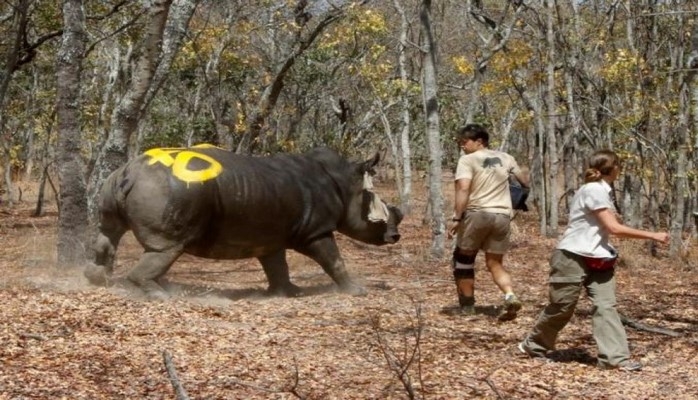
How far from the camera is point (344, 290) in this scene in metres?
10.2

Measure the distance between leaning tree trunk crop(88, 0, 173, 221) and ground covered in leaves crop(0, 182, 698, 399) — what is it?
4.30ft

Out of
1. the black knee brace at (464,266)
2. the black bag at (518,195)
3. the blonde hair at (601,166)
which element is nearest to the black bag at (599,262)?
the blonde hair at (601,166)

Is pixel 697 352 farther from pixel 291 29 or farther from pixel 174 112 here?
pixel 174 112

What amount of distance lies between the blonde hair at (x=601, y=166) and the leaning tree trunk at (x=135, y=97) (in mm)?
5547

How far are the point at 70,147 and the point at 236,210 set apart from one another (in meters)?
2.57

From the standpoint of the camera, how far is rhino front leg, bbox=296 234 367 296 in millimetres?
10109

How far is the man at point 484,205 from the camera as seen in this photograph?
8.52 meters

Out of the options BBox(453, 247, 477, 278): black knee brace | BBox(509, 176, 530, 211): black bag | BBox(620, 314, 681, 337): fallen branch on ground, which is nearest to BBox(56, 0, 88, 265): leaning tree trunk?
BBox(453, 247, 477, 278): black knee brace

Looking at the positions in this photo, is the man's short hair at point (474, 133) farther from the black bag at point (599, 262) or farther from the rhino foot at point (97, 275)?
the rhino foot at point (97, 275)

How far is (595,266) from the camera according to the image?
673cm

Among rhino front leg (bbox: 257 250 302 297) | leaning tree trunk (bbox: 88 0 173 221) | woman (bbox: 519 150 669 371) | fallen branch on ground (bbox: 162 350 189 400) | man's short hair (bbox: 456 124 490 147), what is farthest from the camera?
leaning tree trunk (bbox: 88 0 173 221)

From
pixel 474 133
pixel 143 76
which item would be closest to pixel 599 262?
pixel 474 133

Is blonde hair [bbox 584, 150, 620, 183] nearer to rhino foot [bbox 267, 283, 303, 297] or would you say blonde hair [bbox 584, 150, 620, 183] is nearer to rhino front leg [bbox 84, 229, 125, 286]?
rhino foot [bbox 267, 283, 303, 297]

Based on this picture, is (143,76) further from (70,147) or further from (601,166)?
(601,166)
